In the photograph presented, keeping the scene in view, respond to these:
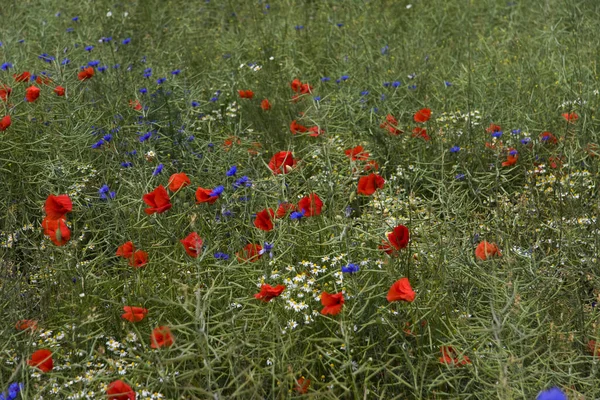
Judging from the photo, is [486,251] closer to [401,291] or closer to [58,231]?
[401,291]

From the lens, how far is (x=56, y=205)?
2217 millimetres

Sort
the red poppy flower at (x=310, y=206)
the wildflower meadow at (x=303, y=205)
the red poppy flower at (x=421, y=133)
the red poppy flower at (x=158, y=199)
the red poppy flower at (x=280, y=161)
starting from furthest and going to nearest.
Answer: the red poppy flower at (x=421, y=133), the red poppy flower at (x=280, y=161), the red poppy flower at (x=310, y=206), the red poppy flower at (x=158, y=199), the wildflower meadow at (x=303, y=205)

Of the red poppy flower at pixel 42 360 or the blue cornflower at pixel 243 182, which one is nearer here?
the red poppy flower at pixel 42 360

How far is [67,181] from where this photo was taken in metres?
2.92

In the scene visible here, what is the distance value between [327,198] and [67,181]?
1062 millimetres

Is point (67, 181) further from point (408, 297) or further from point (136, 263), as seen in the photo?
point (408, 297)

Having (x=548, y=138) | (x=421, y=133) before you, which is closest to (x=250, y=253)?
(x=421, y=133)

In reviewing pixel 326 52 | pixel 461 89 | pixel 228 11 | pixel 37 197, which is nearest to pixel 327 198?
pixel 37 197

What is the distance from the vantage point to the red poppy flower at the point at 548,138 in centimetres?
322

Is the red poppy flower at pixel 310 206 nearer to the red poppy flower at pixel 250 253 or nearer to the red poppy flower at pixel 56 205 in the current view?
the red poppy flower at pixel 250 253

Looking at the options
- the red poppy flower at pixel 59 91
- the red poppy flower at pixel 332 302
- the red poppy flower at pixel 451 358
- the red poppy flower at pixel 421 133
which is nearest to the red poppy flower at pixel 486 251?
the red poppy flower at pixel 451 358

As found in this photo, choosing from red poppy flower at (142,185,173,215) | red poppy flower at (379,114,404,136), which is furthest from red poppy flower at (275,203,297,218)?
red poppy flower at (379,114,404,136)

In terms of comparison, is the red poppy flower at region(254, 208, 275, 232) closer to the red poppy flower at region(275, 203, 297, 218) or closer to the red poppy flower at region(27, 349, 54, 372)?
the red poppy flower at region(275, 203, 297, 218)

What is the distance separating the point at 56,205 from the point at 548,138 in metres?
2.09
